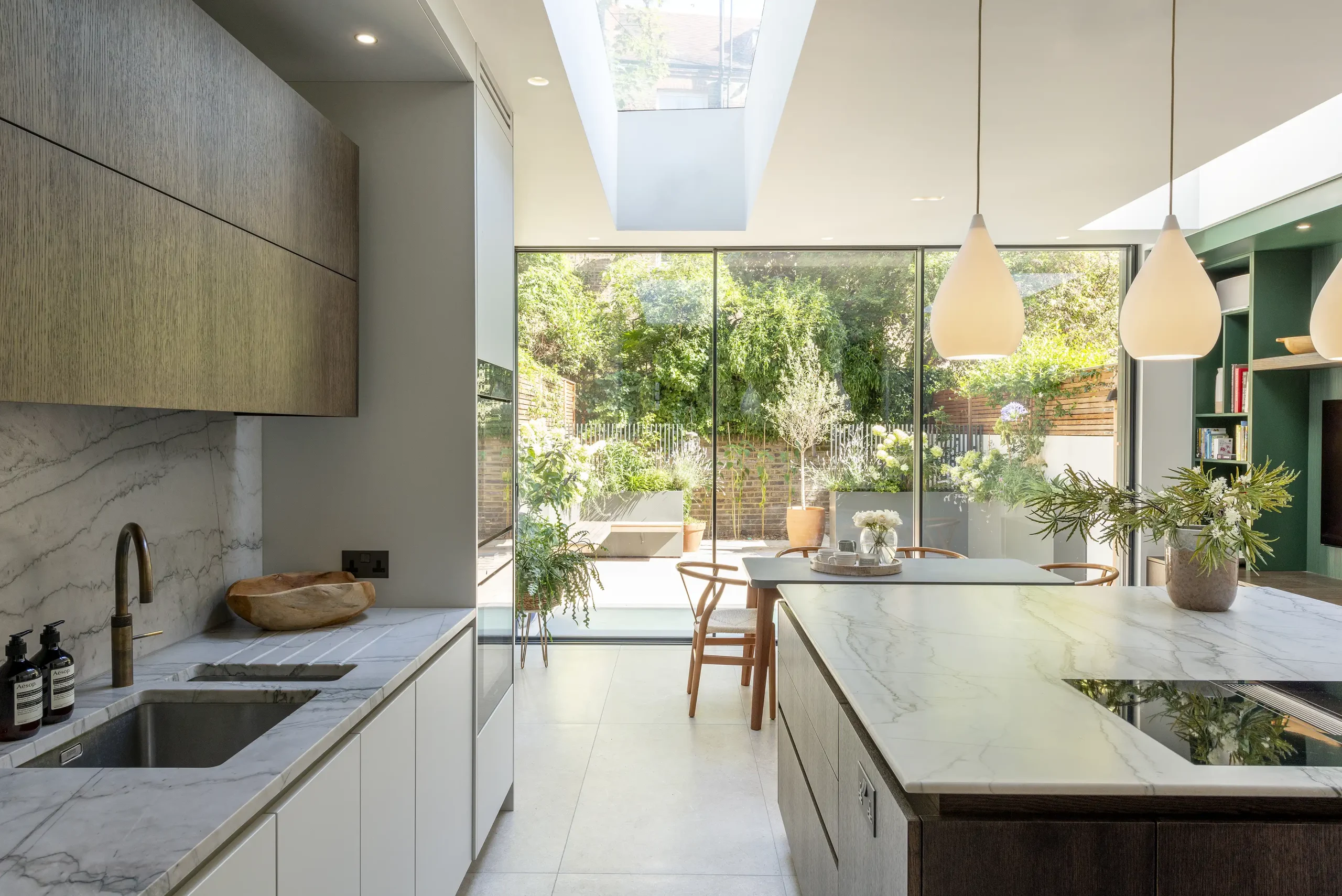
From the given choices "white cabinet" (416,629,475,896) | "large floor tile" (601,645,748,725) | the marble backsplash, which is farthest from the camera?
"large floor tile" (601,645,748,725)

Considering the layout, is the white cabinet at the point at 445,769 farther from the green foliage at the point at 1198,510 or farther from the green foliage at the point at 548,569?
the green foliage at the point at 548,569

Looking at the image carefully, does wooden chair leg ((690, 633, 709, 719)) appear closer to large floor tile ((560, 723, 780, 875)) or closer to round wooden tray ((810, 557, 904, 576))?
large floor tile ((560, 723, 780, 875))

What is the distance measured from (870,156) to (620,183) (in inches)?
66.5

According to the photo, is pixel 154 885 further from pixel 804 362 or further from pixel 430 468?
pixel 804 362

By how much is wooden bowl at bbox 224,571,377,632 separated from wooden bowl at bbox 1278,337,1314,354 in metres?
4.81

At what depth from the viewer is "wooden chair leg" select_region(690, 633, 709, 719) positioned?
4.20 m

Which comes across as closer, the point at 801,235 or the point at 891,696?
the point at 891,696

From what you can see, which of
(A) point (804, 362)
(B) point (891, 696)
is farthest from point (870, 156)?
(B) point (891, 696)

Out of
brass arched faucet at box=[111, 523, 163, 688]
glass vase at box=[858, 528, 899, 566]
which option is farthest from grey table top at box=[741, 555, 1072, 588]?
brass arched faucet at box=[111, 523, 163, 688]

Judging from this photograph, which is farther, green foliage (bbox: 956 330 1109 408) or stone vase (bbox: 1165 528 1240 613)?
green foliage (bbox: 956 330 1109 408)

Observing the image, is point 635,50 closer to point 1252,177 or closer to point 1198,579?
point 1198,579

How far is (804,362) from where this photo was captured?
5508mm

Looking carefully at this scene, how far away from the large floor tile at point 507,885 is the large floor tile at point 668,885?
0.14 feet

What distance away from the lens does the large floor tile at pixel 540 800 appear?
2.79 meters
